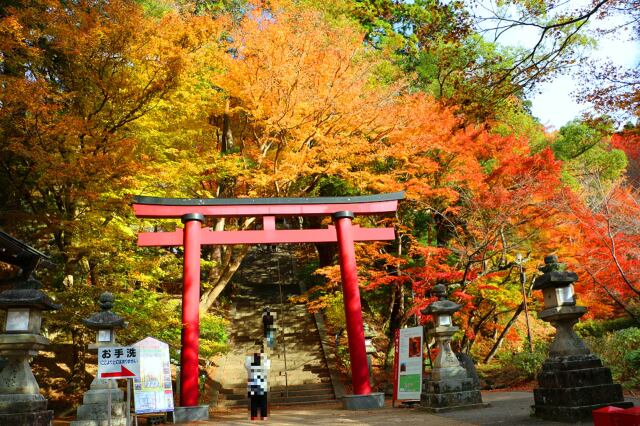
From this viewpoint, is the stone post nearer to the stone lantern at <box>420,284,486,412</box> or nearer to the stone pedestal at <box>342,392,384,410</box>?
the stone pedestal at <box>342,392,384,410</box>

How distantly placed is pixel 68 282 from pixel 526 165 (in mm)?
13899

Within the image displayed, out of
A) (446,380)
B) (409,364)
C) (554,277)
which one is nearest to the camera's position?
(554,277)

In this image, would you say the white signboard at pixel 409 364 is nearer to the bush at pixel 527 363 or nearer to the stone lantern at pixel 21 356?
the bush at pixel 527 363

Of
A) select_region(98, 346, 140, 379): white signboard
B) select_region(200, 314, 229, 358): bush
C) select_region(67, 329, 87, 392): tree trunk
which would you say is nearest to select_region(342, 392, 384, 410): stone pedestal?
select_region(200, 314, 229, 358): bush

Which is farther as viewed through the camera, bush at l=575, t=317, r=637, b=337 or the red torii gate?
bush at l=575, t=317, r=637, b=337

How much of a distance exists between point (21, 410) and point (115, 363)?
1.23 meters

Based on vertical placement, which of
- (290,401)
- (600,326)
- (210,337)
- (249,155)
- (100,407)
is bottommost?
(290,401)

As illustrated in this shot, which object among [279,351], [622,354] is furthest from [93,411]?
[622,354]

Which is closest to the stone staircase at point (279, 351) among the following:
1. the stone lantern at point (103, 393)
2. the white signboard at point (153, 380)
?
the stone lantern at point (103, 393)

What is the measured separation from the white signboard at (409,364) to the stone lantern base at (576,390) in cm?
323

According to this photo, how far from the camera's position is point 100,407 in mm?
8156

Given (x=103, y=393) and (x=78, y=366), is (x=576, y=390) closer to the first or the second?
(x=103, y=393)

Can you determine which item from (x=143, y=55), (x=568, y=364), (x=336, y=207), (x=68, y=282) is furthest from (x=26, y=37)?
(x=568, y=364)

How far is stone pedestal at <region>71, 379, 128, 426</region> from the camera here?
26.5 ft
